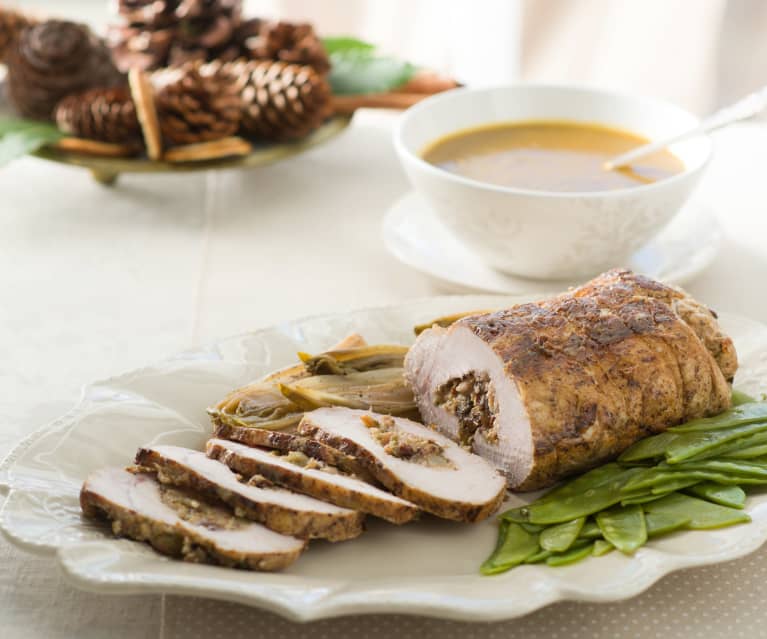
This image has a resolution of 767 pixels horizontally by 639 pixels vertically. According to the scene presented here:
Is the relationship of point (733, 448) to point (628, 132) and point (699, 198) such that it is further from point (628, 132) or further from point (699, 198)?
point (699, 198)

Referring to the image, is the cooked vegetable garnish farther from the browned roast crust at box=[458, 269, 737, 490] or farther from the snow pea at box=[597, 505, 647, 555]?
the snow pea at box=[597, 505, 647, 555]

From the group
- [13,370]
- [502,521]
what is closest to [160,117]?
[13,370]

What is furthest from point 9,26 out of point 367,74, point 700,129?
point 700,129

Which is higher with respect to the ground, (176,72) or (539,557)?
(176,72)

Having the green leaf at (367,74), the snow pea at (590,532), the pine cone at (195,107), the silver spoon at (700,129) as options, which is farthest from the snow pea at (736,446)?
the green leaf at (367,74)

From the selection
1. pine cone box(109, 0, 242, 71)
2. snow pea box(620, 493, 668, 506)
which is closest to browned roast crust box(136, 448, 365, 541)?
snow pea box(620, 493, 668, 506)

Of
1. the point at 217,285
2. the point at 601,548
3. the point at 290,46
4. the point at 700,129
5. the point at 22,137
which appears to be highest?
the point at 700,129

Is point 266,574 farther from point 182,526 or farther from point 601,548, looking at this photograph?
point 601,548
